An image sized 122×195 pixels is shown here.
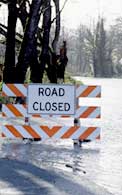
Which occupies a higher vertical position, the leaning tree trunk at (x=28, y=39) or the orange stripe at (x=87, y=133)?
the leaning tree trunk at (x=28, y=39)

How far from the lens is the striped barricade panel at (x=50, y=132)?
453 inches

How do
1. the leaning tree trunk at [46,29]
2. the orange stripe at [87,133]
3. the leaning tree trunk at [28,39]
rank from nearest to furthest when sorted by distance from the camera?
1. the orange stripe at [87,133]
2. the leaning tree trunk at [28,39]
3. the leaning tree trunk at [46,29]

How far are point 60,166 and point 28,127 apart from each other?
2355 mm

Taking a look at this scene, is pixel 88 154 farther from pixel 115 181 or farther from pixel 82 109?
pixel 115 181

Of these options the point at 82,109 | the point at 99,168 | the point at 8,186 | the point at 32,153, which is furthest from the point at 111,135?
the point at 8,186

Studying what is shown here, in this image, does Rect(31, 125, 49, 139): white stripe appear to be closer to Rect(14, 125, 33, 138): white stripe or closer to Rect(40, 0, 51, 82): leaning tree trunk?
Rect(14, 125, 33, 138): white stripe

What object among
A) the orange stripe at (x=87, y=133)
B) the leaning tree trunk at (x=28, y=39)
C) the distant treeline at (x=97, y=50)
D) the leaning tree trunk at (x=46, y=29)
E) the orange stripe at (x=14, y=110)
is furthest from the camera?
the distant treeline at (x=97, y=50)

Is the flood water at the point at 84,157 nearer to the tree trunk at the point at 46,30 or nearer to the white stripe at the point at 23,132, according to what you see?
the white stripe at the point at 23,132

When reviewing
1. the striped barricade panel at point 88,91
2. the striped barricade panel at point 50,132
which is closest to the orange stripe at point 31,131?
the striped barricade panel at point 50,132

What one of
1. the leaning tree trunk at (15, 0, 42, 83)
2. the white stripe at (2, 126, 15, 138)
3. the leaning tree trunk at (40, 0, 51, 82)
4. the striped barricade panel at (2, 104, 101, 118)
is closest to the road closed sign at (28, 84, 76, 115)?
the striped barricade panel at (2, 104, 101, 118)

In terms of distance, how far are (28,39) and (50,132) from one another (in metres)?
8.44

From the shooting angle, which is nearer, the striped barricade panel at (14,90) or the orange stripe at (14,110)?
the striped barricade panel at (14,90)

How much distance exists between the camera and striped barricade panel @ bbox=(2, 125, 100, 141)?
11508 millimetres

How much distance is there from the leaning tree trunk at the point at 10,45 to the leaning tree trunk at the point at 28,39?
1.45 ft
